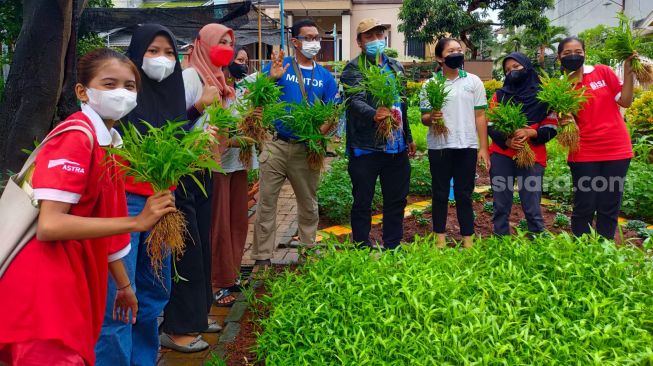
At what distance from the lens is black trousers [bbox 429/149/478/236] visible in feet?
18.0

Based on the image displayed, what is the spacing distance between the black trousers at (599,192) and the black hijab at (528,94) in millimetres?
592

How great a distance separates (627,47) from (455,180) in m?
1.83

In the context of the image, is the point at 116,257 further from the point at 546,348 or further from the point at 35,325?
the point at 546,348

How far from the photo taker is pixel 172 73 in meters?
3.44

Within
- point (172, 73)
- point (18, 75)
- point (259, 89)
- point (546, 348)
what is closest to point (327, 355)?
point (546, 348)

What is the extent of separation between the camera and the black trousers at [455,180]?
5500 millimetres

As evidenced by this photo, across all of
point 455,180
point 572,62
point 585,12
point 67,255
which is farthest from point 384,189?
point 585,12

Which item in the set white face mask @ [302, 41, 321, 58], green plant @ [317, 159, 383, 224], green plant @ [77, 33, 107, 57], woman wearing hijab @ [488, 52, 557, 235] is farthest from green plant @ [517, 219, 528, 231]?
green plant @ [77, 33, 107, 57]

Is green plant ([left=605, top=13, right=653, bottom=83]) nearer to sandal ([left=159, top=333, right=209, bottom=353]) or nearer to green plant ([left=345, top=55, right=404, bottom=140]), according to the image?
green plant ([left=345, top=55, right=404, bottom=140])

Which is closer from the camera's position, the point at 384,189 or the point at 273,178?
the point at 273,178

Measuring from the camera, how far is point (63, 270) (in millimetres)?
2211

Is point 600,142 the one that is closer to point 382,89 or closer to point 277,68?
point 382,89

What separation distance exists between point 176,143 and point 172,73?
80cm

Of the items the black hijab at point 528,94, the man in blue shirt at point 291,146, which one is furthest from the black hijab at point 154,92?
the black hijab at point 528,94
